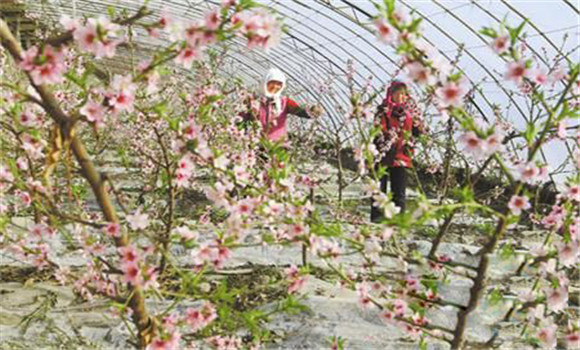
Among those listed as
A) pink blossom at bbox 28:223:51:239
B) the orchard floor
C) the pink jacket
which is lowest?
the orchard floor

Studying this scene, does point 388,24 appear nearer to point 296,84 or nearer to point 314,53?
point 314,53

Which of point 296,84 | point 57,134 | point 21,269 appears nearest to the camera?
point 57,134

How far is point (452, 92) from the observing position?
1.63m

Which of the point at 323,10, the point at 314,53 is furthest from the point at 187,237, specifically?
the point at 314,53

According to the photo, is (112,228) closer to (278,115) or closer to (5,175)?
(5,175)

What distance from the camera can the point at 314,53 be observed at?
1216 centimetres

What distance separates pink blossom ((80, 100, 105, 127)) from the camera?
65.7 inches

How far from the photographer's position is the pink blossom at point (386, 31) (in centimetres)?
163

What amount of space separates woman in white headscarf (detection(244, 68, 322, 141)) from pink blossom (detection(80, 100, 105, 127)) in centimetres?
394

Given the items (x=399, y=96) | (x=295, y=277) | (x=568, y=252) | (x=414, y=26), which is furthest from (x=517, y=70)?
(x=399, y=96)

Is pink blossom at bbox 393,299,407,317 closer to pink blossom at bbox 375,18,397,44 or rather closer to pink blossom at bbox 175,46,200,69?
pink blossom at bbox 375,18,397,44

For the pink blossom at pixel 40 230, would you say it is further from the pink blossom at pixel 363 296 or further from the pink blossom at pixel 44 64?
the pink blossom at pixel 363 296

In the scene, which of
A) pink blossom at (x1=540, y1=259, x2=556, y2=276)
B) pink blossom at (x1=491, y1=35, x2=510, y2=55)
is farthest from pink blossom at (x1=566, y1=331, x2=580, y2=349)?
pink blossom at (x1=491, y1=35, x2=510, y2=55)

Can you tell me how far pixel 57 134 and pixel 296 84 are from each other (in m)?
13.2
